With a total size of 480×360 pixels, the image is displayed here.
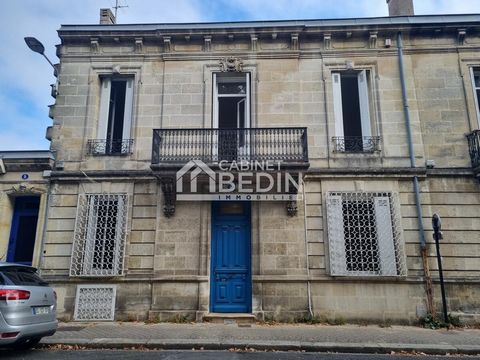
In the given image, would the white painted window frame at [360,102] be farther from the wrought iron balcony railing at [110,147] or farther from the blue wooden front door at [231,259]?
the wrought iron balcony railing at [110,147]

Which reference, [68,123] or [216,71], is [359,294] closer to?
[216,71]

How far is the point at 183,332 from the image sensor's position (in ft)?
24.6

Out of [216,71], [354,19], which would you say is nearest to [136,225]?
[216,71]

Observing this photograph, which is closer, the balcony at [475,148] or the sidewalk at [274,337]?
the sidewalk at [274,337]

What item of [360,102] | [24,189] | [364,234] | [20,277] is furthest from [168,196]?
[360,102]

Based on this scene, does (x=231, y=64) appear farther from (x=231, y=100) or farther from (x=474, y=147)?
(x=474, y=147)

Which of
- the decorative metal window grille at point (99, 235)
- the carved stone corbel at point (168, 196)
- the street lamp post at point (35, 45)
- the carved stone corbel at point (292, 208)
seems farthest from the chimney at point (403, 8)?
the street lamp post at point (35, 45)

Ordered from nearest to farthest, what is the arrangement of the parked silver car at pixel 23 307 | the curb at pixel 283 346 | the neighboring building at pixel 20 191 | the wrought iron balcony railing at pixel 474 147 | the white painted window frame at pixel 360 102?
the parked silver car at pixel 23 307 < the curb at pixel 283 346 < the wrought iron balcony railing at pixel 474 147 < the neighboring building at pixel 20 191 < the white painted window frame at pixel 360 102

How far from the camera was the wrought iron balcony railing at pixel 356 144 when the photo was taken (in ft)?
32.0

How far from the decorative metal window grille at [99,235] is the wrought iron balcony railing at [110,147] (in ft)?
3.93

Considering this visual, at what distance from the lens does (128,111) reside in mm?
10344

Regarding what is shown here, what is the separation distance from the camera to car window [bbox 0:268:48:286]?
232 inches

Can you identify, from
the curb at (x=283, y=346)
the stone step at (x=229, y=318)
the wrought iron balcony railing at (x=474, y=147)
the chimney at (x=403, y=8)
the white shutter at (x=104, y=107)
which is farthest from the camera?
the chimney at (x=403, y=8)

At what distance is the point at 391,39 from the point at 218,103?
5.35m
